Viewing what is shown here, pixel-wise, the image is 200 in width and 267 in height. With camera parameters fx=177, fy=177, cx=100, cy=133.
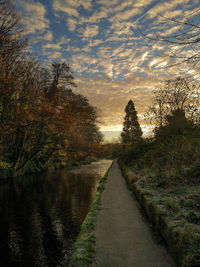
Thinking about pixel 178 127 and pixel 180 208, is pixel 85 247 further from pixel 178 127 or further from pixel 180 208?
pixel 178 127

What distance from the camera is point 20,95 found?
15.2 m

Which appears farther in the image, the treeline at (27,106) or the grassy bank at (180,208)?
the treeline at (27,106)


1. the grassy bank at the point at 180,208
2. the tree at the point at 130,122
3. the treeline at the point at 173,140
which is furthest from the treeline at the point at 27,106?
the tree at the point at 130,122

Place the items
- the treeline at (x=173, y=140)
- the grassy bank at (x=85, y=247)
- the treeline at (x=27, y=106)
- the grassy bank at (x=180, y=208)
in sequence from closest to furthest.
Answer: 1. the grassy bank at (x=180, y=208)
2. the grassy bank at (x=85, y=247)
3. the treeline at (x=173, y=140)
4. the treeline at (x=27, y=106)

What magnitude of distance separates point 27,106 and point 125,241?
14.9m

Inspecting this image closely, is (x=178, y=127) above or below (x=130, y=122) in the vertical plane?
below

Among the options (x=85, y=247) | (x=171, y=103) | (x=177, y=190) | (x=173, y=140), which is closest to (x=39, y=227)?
(x=85, y=247)

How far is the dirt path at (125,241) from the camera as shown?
314cm

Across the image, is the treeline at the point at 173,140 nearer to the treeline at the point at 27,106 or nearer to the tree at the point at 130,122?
the treeline at the point at 27,106

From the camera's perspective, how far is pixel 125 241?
3.87 m

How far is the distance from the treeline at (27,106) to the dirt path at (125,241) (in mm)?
10125

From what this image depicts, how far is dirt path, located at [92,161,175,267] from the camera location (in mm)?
3137

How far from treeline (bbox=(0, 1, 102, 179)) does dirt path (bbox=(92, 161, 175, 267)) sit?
33.2ft

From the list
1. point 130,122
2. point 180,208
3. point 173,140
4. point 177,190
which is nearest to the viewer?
point 180,208
